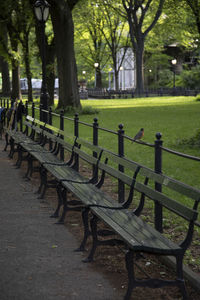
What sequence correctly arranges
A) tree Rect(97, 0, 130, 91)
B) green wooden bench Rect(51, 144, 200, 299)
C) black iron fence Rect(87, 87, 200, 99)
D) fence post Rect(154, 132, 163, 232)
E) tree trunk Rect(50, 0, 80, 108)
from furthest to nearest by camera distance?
1. tree Rect(97, 0, 130, 91)
2. black iron fence Rect(87, 87, 200, 99)
3. tree trunk Rect(50, 0, 80, 108)
4. fence post Rect(154, 132, 163, 232)
5. green wooden bench Rect(51, 144, 200, 299)

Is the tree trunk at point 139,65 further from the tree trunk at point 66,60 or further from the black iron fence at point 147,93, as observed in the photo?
the tree trunk at point 66,60

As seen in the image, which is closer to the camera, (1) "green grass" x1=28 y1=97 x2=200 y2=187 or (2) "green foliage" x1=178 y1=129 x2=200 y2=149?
(1) "green grass" x1=28 y1=97 x2=200 y2=187

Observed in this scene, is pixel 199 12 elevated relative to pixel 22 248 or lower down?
elevated

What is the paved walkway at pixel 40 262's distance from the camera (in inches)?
192

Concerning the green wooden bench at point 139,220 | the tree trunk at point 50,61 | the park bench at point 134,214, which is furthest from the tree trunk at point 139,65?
the green wooden bench at point 139,220

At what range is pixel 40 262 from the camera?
5.66 metres

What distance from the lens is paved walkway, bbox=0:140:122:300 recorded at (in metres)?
4.87

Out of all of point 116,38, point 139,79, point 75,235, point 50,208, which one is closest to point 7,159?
point 50,208

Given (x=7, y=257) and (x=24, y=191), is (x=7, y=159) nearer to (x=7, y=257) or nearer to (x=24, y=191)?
(x=24, y=191)

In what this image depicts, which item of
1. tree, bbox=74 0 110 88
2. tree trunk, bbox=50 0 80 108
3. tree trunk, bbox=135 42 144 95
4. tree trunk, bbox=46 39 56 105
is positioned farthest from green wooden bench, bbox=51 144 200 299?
tree, bbox=74 0 110 88

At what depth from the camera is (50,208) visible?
8.17 meters

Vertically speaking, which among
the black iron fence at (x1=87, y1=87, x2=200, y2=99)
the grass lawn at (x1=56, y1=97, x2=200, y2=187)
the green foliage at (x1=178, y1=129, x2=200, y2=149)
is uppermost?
the black iron fence at (x1=87, y1=87, x2=200, y2=99)

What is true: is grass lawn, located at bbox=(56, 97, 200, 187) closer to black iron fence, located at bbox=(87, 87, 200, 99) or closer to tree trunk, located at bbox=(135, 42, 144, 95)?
tree trunk, located at bbox=(135, 42, 144, 95)

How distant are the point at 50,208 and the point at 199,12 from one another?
10.4 m
